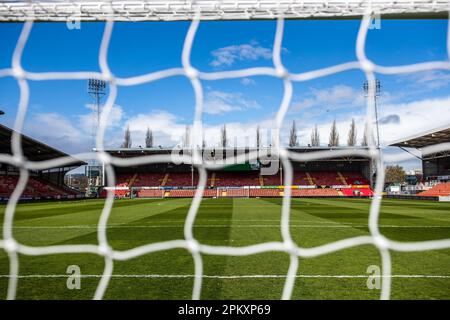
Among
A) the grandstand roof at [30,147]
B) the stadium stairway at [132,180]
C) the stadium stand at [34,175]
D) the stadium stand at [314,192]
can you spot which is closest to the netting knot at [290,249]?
the grandstand roof at [30,147]

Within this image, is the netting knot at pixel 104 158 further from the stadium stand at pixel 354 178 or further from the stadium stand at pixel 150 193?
the stadium stand at pixel 354 178

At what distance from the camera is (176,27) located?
9.77ft

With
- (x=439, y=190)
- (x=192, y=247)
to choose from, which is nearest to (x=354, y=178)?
(x=439, y=190)

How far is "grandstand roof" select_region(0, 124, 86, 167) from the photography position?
15.6 meters

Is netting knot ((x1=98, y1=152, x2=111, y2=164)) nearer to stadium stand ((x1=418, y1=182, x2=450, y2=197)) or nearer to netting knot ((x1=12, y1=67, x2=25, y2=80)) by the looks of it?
netting knot ((x1=12, y1=67, x2=25, y2=80))

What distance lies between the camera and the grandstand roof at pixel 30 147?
616 inches

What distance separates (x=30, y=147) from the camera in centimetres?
2142

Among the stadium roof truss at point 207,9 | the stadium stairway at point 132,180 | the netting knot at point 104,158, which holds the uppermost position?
the stadium stairway at point 132,180

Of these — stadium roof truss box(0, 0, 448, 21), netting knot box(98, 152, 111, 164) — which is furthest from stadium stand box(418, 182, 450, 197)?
netting knot box(98, 152, 111, 164)

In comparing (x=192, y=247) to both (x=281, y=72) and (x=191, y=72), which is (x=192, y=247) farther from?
(x=281, y=72)

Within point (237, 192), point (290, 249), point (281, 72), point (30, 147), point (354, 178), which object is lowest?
point (290, 249)
